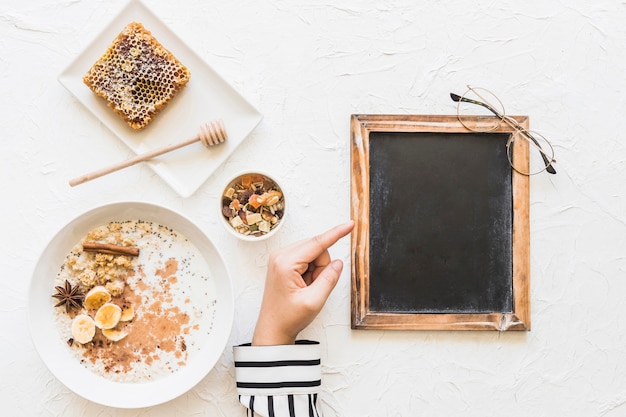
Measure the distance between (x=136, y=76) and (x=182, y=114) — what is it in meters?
0.09

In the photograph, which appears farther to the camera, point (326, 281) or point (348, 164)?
point (348, 164)

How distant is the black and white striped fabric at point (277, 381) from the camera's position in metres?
0.92

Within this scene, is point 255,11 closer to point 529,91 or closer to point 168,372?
point 529,91

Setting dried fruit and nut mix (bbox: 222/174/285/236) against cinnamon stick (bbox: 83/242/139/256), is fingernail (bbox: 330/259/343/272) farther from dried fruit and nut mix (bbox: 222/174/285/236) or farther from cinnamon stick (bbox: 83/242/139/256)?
cinnamon stick (bbox: 83/242/139/256)

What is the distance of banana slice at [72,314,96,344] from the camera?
93 cm

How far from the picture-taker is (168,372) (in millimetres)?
950

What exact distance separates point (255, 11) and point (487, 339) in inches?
26.0

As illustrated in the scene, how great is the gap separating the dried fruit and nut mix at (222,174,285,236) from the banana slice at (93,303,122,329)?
223 millimetres

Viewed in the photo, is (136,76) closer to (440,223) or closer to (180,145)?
(180,145)

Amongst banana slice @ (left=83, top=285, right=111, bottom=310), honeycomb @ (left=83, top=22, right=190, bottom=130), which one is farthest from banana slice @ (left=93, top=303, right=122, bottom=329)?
honeycomb @ (left=83, top=22, right=190, bottom=130)

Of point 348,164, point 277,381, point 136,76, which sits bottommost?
point 277,381

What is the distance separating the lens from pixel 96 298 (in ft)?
3.06

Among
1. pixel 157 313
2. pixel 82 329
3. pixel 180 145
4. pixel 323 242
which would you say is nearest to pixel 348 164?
pixel 323 242

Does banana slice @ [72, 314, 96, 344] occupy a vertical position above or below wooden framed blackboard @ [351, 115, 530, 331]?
below
